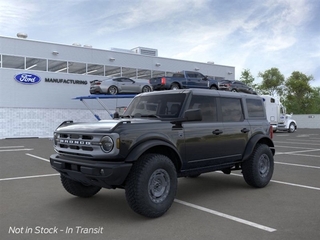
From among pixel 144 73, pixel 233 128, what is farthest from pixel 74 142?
pixel 144 73

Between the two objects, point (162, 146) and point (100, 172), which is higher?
point (162, 146)

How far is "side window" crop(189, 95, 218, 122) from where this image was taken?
576 centimetres

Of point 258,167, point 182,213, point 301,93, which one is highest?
point 301,93

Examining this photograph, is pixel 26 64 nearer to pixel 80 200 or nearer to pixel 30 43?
pixel 30 43

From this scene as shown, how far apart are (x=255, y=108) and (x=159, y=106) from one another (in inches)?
99.2

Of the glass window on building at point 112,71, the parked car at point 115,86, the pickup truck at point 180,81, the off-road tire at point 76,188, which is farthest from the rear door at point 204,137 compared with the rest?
the glass window on building at point 112,71

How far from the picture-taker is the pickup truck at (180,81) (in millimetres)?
19328

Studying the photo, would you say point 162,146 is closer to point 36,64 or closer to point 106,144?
point 106,144

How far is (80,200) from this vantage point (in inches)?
225

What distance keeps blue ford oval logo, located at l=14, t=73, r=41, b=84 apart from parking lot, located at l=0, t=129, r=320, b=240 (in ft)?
66.8

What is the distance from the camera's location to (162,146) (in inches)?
197

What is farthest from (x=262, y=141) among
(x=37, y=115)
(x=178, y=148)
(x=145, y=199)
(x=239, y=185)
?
(x=37, y=115)

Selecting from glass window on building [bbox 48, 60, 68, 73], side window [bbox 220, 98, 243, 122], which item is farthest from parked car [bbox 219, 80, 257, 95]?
side window [bbox 220, 98, 243, 122]

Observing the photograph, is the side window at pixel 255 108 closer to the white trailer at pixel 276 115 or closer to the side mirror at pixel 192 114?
the side mirror at pixel 192 114
